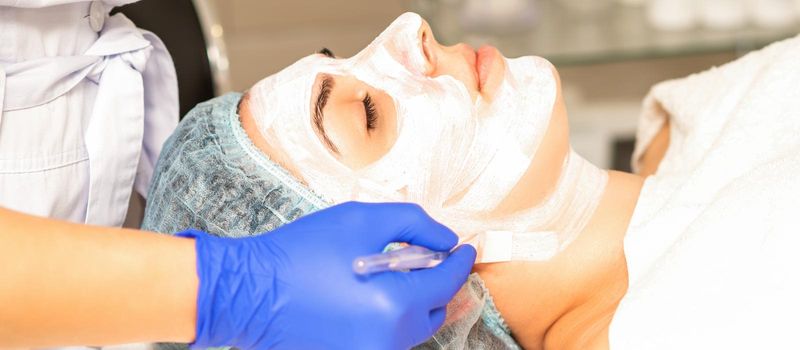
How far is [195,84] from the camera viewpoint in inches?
69.1

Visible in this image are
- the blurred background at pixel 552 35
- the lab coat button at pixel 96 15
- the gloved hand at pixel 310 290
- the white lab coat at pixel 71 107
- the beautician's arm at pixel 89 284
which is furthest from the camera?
the blurred background at pixel 552 35

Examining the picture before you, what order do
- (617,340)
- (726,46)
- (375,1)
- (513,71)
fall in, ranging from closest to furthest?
(617,340) → (513,71) → (726,46) → (375,1)

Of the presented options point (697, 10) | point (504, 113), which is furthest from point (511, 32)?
point (504, 113)

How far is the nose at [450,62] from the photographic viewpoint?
129 centimetres

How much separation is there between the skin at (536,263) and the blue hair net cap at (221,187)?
1.2 inches

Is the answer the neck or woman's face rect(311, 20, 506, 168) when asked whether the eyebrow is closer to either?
woman's face rect(311, 20, 506, 168)

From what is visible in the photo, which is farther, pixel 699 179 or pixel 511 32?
pixel 511 32

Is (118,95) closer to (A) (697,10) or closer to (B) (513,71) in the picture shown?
(B) (513,71)

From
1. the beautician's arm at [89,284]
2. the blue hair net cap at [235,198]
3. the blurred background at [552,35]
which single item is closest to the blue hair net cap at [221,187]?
the blue hair net cap at [235,198]

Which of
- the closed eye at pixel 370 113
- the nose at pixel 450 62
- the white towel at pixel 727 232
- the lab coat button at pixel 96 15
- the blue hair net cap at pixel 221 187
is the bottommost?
the white towel at pixel 727 232

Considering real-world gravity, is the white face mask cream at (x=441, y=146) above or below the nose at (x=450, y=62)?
below

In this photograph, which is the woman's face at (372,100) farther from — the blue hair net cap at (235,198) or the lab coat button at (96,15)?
the lab coat button at (96,15)

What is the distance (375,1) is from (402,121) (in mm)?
1687

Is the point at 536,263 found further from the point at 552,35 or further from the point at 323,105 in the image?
the point at 552,35
